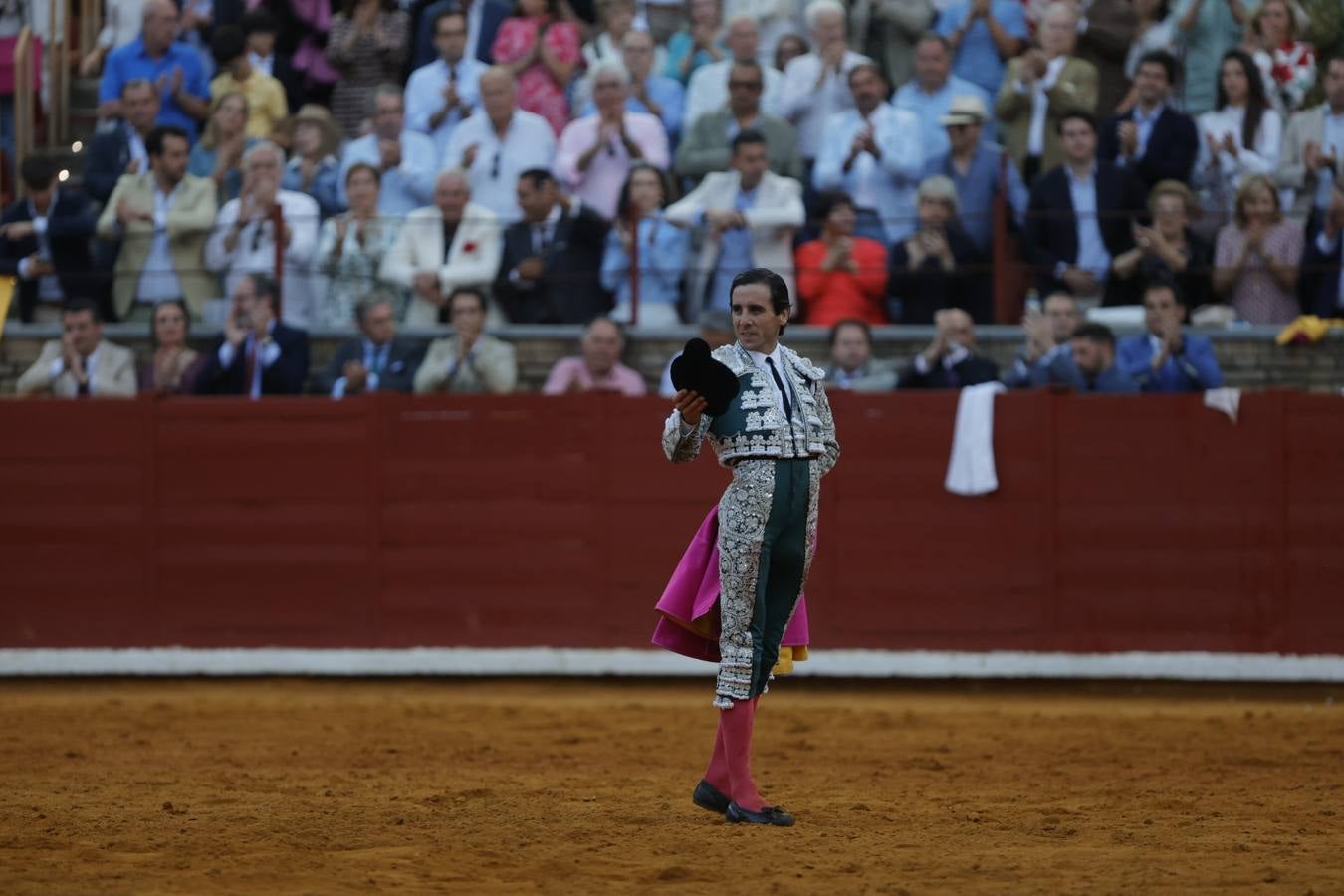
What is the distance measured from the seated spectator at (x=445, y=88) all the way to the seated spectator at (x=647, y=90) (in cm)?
72

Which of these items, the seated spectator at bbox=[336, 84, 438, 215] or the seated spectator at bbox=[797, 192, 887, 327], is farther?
the seated spectator at bbox=[336, 84, 438, 215]

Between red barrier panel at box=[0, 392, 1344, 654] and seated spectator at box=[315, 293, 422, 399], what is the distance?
0.57 ft

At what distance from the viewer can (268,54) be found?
11.3 metres

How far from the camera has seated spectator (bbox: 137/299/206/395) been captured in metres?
9.70

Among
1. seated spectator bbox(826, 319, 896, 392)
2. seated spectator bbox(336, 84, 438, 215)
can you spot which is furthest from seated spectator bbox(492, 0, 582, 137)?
seated spectator bbox(826, 319, 896, 392)

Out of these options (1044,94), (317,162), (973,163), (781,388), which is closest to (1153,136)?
(1044,94)

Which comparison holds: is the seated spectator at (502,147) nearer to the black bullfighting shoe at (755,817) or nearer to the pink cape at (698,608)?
the pink cape at (698,608)

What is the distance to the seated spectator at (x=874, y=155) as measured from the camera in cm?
973

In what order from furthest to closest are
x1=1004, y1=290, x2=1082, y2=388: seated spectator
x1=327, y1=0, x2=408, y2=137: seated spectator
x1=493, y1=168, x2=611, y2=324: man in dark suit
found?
1. x1=327, y1=0, x2=408, y2=137: seated spectator
2. x1=493, y1=168, x2=611, y2=324: man in dark suit
3. x1=1004, y1=290, x2=1082, y2=388: seated spectator

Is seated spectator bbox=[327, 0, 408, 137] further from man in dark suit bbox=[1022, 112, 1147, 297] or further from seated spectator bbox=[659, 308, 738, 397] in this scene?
man in dark suit bbox=[1022, 112, 1147, 297]

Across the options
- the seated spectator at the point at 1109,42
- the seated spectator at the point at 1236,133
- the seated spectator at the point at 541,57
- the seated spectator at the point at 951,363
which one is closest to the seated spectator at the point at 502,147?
the seated spectator at the point at 541,57

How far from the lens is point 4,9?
12258mm

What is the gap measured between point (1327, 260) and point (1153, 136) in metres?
1.04

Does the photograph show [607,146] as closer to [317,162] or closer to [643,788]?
[317,162]
